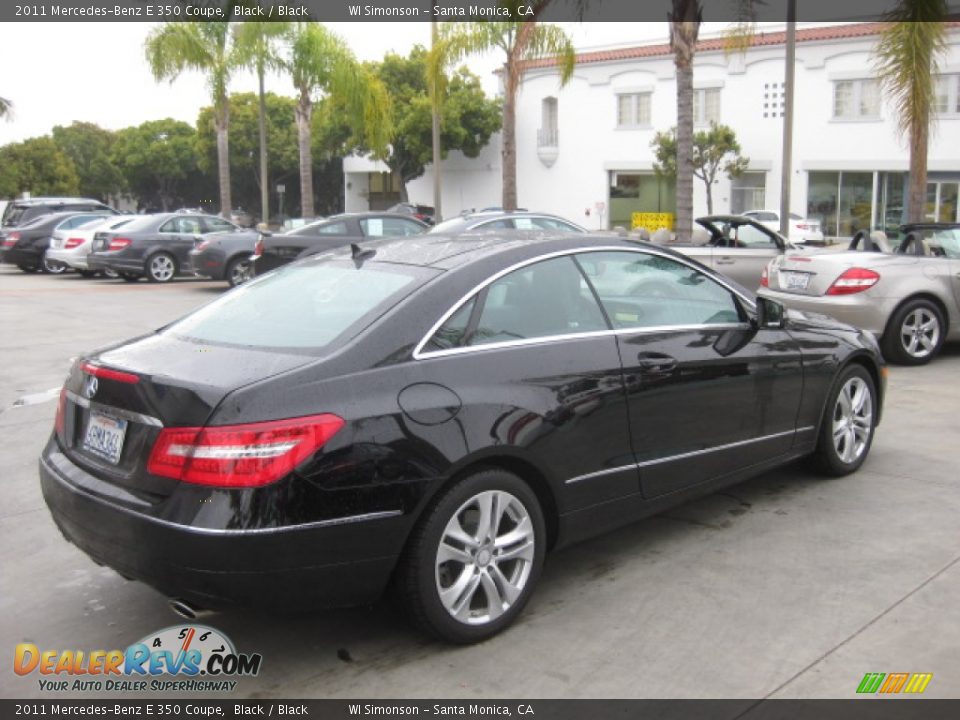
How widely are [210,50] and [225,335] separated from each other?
2840 centimetres

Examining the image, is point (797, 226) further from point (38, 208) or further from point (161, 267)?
point (38, 208)

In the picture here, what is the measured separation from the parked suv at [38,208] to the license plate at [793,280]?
19.9 metres

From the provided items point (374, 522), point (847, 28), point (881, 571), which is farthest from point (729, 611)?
point (847, 28)

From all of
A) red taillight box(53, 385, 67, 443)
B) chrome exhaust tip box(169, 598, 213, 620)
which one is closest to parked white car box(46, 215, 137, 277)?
red taillight box(53, 385, 67, 443)

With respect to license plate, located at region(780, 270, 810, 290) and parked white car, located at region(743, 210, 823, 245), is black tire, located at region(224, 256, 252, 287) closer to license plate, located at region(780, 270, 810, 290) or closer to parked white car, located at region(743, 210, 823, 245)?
license plate, located at region(780, 270, 810, 290)

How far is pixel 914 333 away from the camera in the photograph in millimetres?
9766

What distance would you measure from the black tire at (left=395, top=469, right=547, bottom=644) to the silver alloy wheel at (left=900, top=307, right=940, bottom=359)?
709 centimetres

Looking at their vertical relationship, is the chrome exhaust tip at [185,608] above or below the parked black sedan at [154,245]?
below

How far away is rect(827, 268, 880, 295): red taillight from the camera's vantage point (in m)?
9.51

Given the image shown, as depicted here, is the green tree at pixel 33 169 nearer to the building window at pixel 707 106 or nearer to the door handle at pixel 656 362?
the building window at pixel 707 106

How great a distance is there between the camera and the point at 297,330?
12.8 feet

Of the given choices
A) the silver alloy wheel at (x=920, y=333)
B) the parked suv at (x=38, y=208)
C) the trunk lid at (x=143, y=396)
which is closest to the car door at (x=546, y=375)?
the trunk lid at (x=143, y=396)

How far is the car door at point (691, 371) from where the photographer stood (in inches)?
173

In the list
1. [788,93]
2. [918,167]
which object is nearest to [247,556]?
[788,93]
